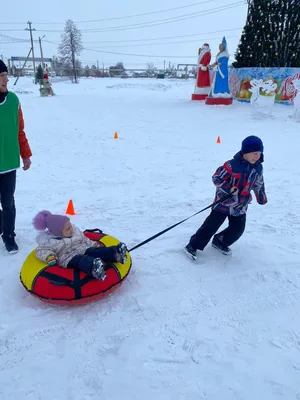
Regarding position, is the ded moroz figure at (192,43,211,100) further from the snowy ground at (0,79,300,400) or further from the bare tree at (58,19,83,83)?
the bare tree at (58,19,83,83)

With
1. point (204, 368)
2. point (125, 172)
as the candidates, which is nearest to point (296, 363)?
point (204, 368)

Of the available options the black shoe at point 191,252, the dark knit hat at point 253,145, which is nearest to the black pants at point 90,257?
the black shoe at point 191,252

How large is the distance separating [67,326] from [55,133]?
8494mm

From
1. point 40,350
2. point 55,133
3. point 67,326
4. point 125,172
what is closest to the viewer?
point 40,350

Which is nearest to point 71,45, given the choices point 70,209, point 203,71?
point 203,71

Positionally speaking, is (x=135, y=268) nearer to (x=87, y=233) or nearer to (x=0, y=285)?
(x=87, y=233)

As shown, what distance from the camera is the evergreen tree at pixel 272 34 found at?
1430 cm

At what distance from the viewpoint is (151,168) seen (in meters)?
6.79

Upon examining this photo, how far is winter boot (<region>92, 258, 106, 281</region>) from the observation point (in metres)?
2.71

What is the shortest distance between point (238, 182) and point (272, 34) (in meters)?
14.6

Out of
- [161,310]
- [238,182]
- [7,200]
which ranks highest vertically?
[238,182]

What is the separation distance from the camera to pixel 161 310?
2.82 metres

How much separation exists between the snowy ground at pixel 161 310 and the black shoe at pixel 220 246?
8 cm

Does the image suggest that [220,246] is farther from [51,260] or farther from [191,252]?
[51,260]
